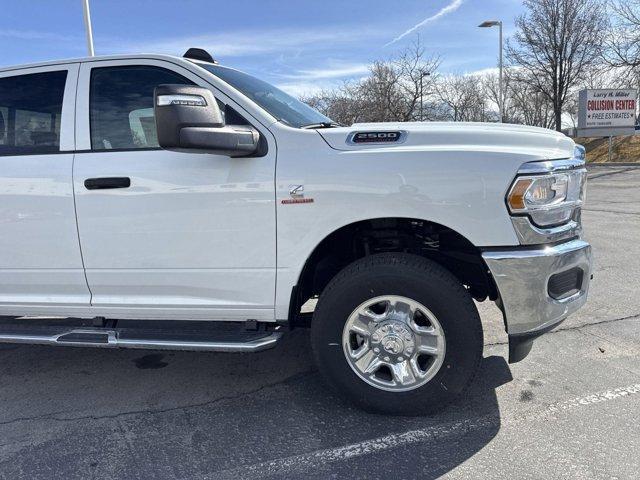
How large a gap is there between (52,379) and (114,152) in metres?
1.80

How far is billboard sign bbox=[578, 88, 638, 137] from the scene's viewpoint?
2808 cm

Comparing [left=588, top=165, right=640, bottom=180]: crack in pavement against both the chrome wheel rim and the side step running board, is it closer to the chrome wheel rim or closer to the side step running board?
the chrome wheel rim

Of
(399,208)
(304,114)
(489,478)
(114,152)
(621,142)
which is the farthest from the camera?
(621,142)

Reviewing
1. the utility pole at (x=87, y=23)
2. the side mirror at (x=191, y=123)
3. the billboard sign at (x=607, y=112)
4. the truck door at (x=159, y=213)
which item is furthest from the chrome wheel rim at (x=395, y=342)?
the billboard sign at (x=607, y=112)

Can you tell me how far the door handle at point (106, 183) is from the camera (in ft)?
10.2

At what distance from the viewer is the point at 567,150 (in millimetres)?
2990

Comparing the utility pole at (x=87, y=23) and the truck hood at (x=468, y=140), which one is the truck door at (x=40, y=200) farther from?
the utility pole at (x=87, y=23)

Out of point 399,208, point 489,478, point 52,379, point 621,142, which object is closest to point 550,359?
point 489,478

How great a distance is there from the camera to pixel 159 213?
10.1 feet

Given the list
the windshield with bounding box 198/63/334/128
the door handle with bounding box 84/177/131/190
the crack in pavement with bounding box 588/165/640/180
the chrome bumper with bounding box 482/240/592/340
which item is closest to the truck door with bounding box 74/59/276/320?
the door handle with bounding box 84/177/131/190

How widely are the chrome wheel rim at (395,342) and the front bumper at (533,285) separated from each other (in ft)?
1.29

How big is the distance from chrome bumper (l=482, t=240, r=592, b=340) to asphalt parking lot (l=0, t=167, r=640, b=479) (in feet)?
1.97

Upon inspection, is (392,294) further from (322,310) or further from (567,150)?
(567,150)

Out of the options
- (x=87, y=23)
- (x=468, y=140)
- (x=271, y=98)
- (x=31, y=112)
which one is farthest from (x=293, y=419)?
(x=87, y=23)
